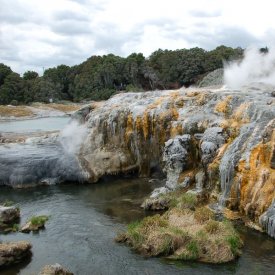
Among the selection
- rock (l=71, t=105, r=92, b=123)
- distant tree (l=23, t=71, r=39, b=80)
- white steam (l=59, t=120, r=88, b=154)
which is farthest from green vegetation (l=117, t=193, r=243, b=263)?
distant tree (l=23, t=71, r=39, b=80)

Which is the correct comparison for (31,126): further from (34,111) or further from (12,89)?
(12,89)

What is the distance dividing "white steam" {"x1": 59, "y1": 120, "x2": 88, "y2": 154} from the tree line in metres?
69.0

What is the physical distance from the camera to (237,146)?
3125 centimetres

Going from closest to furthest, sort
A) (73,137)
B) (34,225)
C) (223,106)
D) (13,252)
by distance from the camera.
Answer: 1. (13,252)
2. (34,225)
3. (223,106)
4. (73,137)

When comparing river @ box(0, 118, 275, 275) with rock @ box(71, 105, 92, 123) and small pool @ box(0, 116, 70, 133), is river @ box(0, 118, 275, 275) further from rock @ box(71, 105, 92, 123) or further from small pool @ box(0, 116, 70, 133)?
small pool @ box(0, 116, 70, 133)

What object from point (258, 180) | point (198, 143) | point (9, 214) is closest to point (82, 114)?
point (198, 143)

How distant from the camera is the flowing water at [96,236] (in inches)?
903

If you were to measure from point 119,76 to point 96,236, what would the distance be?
106 meters

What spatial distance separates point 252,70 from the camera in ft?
176

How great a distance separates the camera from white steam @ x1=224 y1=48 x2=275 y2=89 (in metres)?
50.8

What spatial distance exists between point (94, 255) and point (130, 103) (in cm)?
2267

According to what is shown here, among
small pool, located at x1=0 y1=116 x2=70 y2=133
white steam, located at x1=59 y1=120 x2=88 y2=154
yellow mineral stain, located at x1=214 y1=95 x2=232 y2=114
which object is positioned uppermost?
yellow mineral stain, located at x1=214 y1=95 x2=232 y2=114

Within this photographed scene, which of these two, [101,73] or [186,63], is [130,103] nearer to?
[186,63]

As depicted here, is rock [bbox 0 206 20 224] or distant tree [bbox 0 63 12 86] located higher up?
distant tree [bbox 0 63 12 86]
